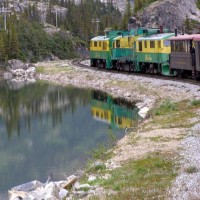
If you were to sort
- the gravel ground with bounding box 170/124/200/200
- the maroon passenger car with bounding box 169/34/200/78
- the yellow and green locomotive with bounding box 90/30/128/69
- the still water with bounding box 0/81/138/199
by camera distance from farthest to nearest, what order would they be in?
the yellow and green locomotive with bounding box 90/30/128/69 → the maroon passenger car with bounding box 169/34/200/78 → the still water with bounding box 0/81/138/199 → the gravel ground with bounding box 170/124/200/200

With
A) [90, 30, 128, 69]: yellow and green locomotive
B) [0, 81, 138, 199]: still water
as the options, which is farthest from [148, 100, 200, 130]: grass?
[90, 30, 128, 69]: yellow and green locomotive

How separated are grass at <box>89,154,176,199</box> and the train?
21652 mm

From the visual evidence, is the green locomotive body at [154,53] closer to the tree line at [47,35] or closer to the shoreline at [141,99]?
the shoreline at [141,99]

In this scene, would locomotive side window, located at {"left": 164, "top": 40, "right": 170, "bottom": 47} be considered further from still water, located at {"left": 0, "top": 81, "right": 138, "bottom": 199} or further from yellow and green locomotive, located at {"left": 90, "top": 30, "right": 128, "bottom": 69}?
yellow and green locomotive, located at {"left": 90, "top": 30, "right": 128, "bottom": 69}

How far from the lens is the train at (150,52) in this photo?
39844 mm

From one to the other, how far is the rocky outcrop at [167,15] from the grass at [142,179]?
7776 cm

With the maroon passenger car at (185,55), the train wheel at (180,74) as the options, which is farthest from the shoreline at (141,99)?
the train wheel at (180,74)

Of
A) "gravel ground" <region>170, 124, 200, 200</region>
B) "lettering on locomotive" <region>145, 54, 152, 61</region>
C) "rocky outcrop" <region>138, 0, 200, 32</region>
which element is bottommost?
"gravel ground" <region>170, 124, 200, 200</region>

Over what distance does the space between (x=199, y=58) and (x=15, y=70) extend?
5720 cm

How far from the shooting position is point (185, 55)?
132 feet

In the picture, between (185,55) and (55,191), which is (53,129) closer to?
(185,55)

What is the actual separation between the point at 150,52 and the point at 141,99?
969 centimetres

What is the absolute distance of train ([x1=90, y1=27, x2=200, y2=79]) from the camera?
131ft

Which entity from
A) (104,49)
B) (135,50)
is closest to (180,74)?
(135,50)
